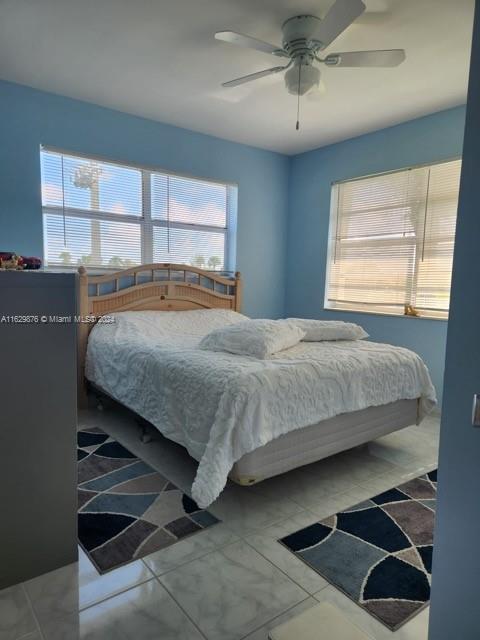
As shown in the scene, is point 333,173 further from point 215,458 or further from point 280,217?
point 215,458

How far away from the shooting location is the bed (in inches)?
74.2

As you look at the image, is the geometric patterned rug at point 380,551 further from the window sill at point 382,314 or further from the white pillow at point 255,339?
the window sill at point 382,314

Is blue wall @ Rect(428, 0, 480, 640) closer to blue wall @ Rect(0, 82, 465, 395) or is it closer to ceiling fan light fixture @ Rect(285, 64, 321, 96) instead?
ceiling fan light fixture @ Rect(285, 64, 321, 96)

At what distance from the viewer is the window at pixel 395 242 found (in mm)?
3580

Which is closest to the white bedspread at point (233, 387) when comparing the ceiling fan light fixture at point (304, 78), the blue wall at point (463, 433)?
the blue wall at point (463, 433)

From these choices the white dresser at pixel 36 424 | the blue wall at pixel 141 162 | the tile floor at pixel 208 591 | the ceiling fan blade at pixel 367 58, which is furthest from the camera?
the blue wall at pixel 141 162

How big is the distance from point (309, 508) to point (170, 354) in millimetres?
1162

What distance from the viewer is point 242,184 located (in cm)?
452

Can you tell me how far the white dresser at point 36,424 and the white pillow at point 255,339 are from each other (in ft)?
3.70

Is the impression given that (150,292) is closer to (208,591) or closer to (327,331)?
(327,331)

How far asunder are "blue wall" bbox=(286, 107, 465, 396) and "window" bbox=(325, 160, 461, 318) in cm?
10

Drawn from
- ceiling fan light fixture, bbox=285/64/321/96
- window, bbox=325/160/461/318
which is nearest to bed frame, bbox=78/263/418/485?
window, bbox=325/160/461/318

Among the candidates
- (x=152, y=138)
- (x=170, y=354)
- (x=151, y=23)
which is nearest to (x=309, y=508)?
(x=170, y=354)

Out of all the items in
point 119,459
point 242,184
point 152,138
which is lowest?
point 119,459
